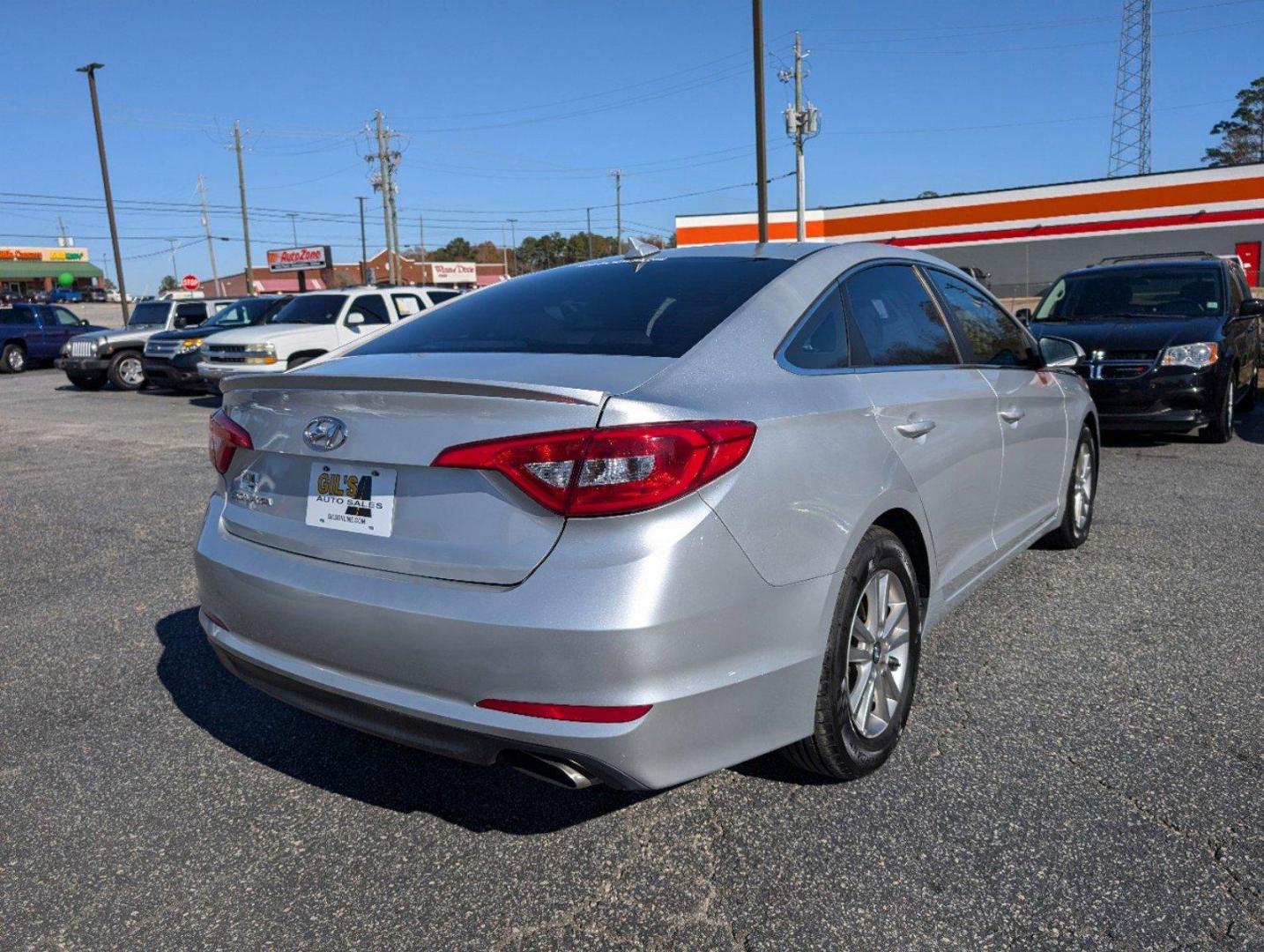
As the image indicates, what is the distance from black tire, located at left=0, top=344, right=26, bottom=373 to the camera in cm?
2592

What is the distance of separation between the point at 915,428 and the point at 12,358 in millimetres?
28576

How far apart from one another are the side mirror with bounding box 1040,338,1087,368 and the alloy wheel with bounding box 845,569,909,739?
2.17 m

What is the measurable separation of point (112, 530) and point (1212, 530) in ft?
22.4

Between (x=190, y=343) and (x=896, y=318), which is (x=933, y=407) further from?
(x=190, y=343)

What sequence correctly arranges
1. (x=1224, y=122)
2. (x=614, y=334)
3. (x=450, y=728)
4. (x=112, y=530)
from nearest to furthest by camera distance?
(x=450, y=728) < (x=614, y=334) < (x=112, y=530) < (x=1224, y=122)

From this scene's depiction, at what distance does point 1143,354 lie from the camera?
855 cm

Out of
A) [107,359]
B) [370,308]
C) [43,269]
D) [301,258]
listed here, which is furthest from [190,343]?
[43,269]

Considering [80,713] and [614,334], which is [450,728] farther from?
[80,713]

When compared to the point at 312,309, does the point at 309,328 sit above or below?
below

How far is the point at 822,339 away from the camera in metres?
3.08

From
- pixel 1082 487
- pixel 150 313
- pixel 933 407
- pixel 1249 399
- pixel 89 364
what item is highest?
pixel 150 313

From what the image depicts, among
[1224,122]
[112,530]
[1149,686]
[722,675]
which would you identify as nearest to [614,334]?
[722,675]

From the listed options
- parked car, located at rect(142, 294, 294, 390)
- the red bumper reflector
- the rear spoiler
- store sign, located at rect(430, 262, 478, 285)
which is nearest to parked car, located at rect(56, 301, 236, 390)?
parked car, located at rect(142, 294, 294, 390)

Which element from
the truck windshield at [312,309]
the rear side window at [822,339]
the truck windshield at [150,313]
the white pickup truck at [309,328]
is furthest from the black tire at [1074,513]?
the truck windshield at [150,313]
